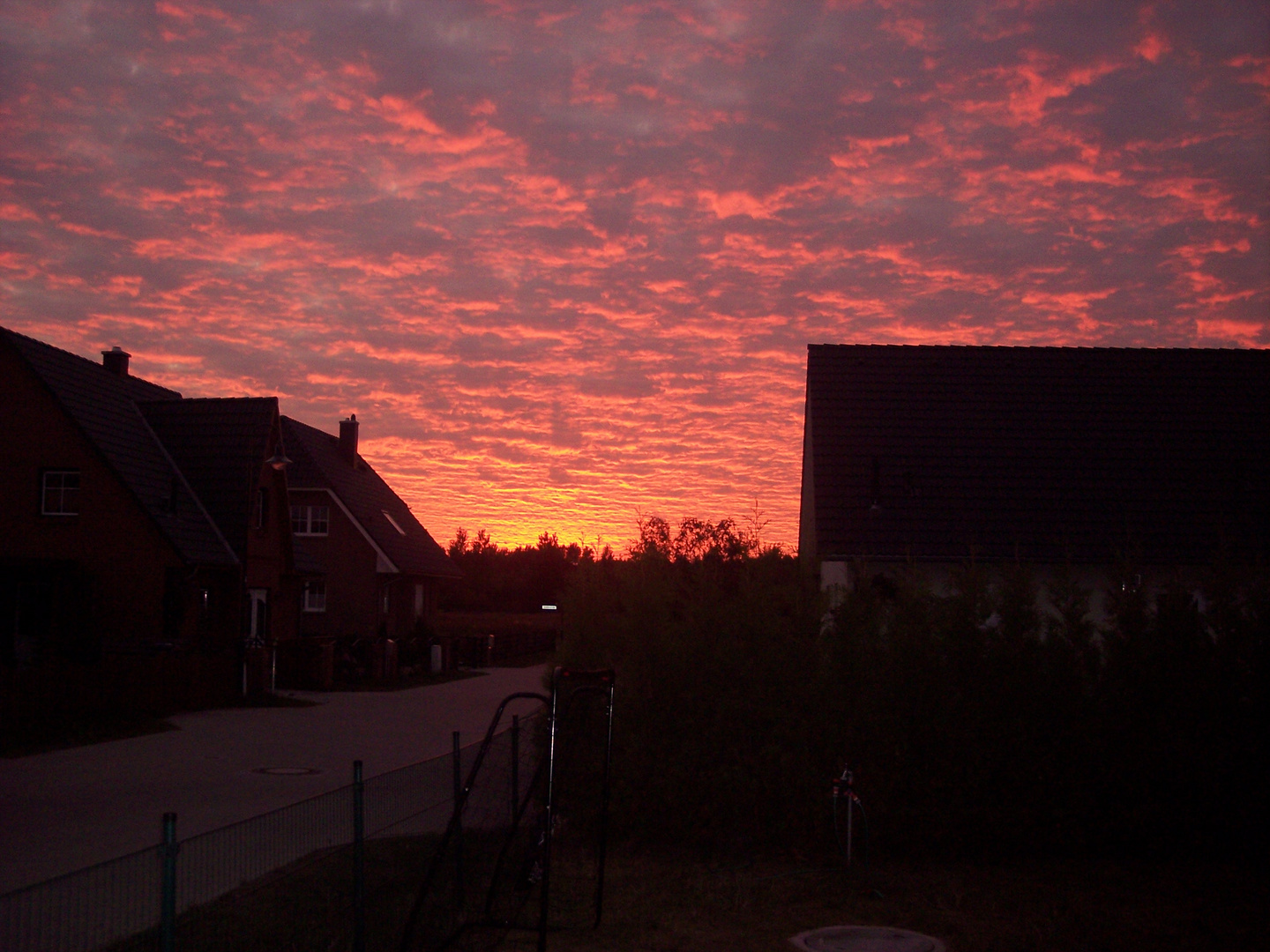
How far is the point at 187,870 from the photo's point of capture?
29.8 feet

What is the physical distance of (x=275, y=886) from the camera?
631cm

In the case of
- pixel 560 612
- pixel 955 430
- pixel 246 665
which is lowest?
pixel 246 665

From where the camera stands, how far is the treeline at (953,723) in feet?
33.0

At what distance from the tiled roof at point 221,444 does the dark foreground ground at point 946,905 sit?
22.7 metres

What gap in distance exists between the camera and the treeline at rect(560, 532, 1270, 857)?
10.1 m

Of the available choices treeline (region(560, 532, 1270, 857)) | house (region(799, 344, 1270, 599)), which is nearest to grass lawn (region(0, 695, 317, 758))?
treeline (region(560, 532, 1270, 857))

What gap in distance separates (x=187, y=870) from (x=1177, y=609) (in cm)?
844

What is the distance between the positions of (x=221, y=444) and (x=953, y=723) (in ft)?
83.4

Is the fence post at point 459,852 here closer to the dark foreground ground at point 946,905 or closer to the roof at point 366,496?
the dark foreground ground at point 946,905

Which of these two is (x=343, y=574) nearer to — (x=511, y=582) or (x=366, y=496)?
(x=366, y=496)

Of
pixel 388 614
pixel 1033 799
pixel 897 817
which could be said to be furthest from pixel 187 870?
pixel 388 614

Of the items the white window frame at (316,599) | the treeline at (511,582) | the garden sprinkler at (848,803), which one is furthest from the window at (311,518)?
the treeline at (511,582)

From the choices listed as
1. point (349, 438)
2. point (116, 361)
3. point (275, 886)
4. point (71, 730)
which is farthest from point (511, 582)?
point (275, 886)

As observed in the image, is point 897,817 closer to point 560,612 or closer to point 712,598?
point 712,598
